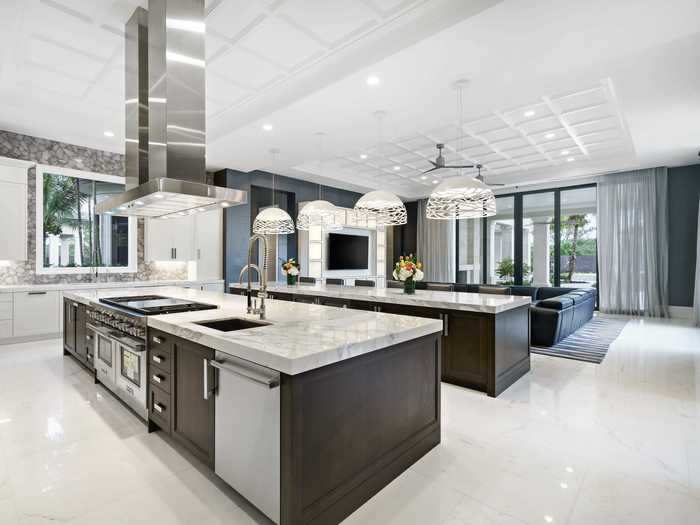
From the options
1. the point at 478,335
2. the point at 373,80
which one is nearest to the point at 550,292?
the point at 478,335

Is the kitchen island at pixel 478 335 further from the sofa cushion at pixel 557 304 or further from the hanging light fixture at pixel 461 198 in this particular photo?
the sofa cushion at pixel 557 304

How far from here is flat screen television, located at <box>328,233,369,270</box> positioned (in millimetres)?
8842

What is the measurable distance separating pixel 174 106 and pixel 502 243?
9061 millimetres

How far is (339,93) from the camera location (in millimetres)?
3893

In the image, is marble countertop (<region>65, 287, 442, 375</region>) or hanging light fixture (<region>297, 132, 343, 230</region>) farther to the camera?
hanging light fixture (<region>297, 132, 343, 230</region>)

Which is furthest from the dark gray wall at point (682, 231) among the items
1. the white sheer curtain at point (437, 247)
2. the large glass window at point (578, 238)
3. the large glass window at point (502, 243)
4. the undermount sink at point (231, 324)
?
the undermount sink at point (231, 324)

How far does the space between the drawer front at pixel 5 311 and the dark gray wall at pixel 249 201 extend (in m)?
3.13

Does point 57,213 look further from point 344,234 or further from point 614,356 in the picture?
point 614,356

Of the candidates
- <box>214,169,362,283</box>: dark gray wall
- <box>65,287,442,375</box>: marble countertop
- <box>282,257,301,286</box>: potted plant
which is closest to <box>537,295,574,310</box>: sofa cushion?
<box>65,287,442,375</box>: marble countertop

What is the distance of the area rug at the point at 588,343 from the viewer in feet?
15.2

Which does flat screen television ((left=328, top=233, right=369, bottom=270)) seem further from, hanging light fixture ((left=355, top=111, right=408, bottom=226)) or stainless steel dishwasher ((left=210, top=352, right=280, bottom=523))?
stainless steel dishwasher ((left=210, top=352, right=280, bottom=523))

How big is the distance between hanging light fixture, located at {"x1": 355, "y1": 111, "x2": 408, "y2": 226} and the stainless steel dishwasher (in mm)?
2723

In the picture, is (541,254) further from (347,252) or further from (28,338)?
(28,338)

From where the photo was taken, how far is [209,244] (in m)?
7.10
